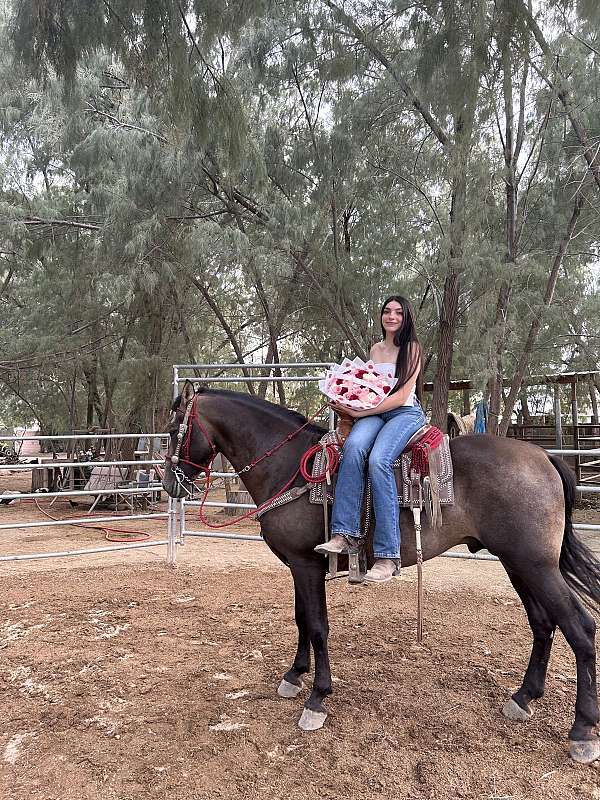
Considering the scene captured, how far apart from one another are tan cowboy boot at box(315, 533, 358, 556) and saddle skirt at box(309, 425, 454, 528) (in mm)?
125

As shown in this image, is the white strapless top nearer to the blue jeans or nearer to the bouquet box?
the bouquet box

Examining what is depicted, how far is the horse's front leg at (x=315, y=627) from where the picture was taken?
2518 millimetres

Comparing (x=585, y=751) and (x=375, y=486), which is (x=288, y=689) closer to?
(x=375, y=486)

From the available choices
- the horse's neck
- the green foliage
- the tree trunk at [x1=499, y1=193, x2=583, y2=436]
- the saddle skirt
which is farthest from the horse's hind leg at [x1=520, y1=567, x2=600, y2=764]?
the tree trunk at [x1=499, y1=193, x2=583, y2=436]

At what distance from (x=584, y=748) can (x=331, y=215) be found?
23.3 ft

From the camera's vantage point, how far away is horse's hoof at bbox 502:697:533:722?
8.36 ft

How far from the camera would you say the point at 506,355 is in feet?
26.3

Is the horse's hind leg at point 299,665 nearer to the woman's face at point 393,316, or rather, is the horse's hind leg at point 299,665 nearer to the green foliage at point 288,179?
the woman's face at point 393,316

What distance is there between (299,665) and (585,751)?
133 cm

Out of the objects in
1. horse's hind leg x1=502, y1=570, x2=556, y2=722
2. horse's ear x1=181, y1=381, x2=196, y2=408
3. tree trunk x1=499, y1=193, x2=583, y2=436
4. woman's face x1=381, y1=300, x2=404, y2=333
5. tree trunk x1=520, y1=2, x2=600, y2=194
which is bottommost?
horse's hind leg x1=502, y1=570, x2=556, y2=722

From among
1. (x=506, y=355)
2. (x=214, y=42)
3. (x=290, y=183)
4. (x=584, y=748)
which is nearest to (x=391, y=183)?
(x=290, y=183)

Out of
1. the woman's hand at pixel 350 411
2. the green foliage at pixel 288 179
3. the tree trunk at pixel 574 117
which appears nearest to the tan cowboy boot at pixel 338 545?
the woman's hand at pixel 350 411

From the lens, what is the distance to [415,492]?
2.56 m

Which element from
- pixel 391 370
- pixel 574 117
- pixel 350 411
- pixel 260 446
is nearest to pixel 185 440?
pixel 260 446
